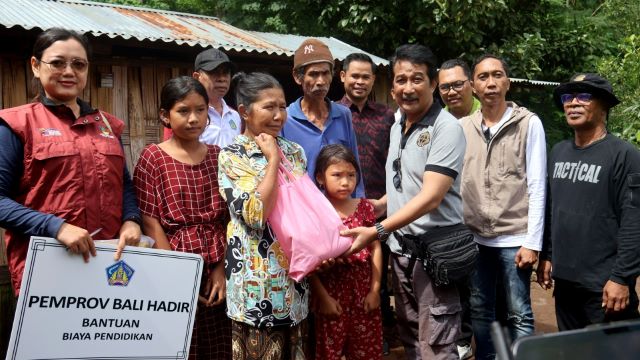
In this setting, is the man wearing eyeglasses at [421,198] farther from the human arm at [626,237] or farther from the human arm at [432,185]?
the human arm at [626,237]

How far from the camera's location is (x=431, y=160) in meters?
3.10

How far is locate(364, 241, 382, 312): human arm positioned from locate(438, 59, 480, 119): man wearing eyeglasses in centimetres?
190

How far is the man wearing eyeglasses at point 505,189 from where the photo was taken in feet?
12.1

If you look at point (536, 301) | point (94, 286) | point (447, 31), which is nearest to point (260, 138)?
point (94, 286)

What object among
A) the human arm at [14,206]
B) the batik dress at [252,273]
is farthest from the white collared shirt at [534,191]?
the human arm at [14,206]

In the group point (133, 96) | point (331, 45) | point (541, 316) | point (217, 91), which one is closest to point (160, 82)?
point (133, 96)

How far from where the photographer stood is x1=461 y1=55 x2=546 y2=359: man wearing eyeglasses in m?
3.69

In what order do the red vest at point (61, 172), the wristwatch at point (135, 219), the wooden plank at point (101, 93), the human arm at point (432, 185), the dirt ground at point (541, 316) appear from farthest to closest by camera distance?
the wooden plank at point (101, 93) → the dirt ground at point (541, 316) → the human arm at point (432, 185) → the wristwatch at point (135, 219) → the red vest at point (61, 172)

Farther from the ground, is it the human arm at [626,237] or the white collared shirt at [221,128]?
the white collared shirt at [221,128]

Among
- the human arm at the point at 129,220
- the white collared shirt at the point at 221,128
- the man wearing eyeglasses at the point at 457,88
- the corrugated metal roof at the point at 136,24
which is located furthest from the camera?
the corrugated metal roof at the point at 136,24

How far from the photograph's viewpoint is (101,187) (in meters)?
2.82

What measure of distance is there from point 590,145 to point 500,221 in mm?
727

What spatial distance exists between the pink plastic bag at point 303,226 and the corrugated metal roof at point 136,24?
11.3 feet

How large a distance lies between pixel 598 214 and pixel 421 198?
1034 millimetres
